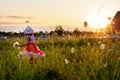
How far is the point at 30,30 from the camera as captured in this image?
920 centimetres

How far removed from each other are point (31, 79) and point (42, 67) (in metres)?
0.94

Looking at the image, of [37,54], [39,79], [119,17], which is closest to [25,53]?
[37,54]

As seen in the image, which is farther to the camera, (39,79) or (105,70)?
(39,79)

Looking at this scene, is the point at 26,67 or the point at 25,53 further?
the point at 25,53

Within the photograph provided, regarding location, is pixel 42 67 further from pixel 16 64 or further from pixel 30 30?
pixel 30 30

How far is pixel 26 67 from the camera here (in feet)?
24.4

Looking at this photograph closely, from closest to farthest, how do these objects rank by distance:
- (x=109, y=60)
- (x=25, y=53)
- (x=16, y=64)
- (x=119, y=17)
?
(x=109, y=60)
(x=16, y=64)
(x=25, y=53)
(x=119, y=17)

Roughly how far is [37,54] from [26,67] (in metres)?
1.61

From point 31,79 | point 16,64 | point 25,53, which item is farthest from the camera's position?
point 25,53

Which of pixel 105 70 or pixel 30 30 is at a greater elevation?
pixel 30 30

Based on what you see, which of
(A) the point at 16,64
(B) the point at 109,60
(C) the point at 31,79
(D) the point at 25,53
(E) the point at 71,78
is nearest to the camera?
(E) the point at 71,78

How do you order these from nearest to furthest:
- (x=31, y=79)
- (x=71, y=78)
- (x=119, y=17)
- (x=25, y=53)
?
(x=71, y=78) → (x=31, y=79) → (x=25, y=53) → (x=119, y=17)

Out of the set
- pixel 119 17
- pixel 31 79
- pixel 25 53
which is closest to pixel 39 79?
pixel 31 79

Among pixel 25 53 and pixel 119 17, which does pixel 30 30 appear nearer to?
pixel 25 53
